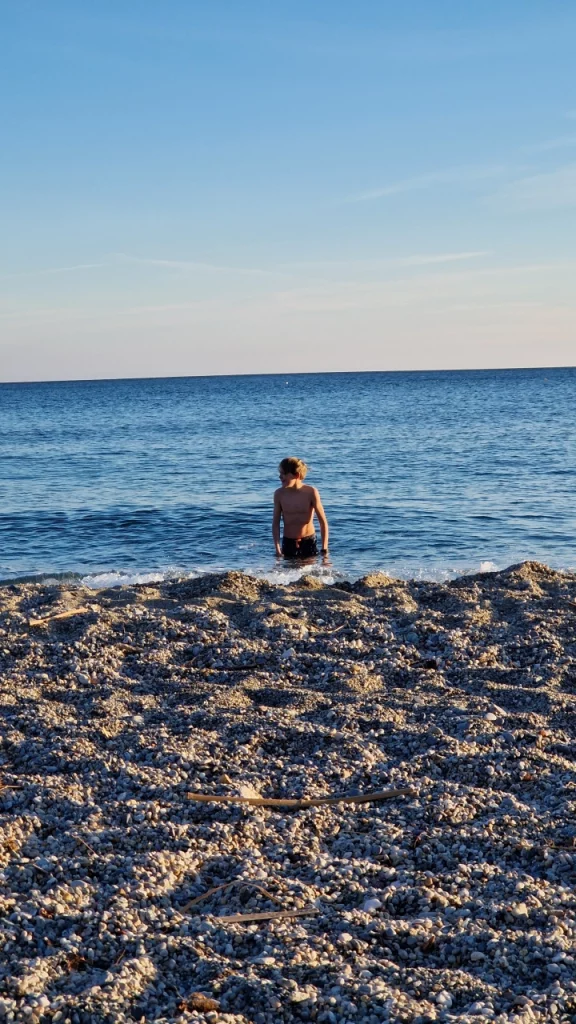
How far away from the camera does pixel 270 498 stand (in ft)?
69.7

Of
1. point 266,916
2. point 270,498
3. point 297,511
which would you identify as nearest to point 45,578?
point 297,511

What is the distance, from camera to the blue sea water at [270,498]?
47.9 ft

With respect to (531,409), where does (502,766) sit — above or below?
below

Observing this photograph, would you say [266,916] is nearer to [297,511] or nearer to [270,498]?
[297,511]

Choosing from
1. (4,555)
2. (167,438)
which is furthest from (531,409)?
(4,555)

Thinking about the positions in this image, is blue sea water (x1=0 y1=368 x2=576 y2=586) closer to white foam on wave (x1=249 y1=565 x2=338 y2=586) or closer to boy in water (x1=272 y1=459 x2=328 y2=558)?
white foam on wave (x1=249 y1=565 x2=338 y2=586)

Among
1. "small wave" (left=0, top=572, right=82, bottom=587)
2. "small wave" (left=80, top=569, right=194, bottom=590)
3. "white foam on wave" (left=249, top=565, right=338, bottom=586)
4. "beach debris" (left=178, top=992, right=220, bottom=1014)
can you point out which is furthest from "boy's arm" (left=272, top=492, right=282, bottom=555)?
"beach debris" (left=178, top=992, right=220, bottom=1014)

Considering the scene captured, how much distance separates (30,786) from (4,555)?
11268 mm

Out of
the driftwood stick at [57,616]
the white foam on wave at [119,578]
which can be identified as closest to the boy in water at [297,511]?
the white foam on wave at [119,578]

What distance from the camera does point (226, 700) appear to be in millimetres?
6109

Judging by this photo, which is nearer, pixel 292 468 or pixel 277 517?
pixel 292 468

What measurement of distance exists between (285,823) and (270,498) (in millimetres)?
16995

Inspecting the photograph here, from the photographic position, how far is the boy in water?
1241 cm

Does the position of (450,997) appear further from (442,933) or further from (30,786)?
(30,786)
